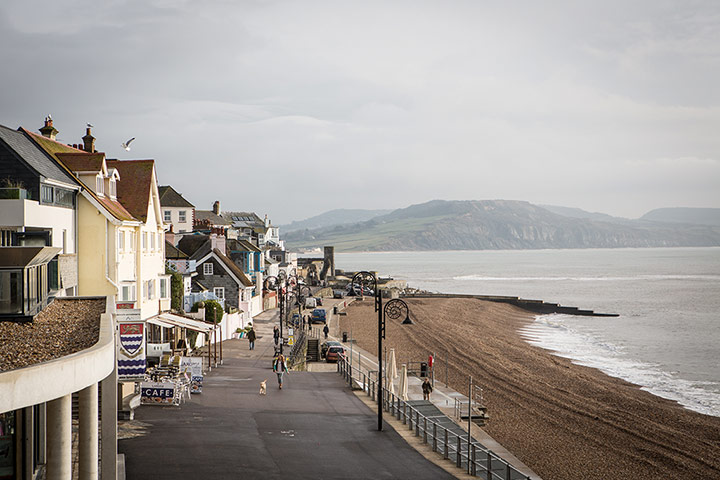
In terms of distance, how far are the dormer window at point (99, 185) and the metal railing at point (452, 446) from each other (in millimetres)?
15373

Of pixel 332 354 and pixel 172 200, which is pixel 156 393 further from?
pixel 172 200

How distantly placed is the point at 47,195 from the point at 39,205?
1852mm

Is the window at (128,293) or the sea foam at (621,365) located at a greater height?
the window at (128,293)

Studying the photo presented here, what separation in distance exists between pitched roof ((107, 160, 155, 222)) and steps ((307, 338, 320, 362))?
51.0 ft

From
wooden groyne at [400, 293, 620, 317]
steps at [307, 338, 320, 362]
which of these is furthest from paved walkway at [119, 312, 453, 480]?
wooden groyne at [400, 293, 620, 317]

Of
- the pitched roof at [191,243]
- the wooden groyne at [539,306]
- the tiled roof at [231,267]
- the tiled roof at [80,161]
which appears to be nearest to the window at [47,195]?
the tiled roof at [80,161]

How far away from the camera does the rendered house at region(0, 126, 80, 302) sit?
22391mm

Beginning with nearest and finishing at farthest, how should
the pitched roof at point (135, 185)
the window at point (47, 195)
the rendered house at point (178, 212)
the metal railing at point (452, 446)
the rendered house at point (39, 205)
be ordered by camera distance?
the metal railing at point (452, 446) → the rendered house at point (39, 205) → the window at point (47, 195) → the pitched roof at point (135, 185) → the rendered house at point (178, 212)

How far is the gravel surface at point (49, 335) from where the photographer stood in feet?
34.9

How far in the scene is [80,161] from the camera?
30422mm

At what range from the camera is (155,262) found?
3819 centimetres

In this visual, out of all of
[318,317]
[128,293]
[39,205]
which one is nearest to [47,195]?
[39,205]

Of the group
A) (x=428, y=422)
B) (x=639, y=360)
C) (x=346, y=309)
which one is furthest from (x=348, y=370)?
(x=346, y=309)

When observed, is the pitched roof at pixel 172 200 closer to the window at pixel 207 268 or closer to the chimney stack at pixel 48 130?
the window at pixel 207 268
